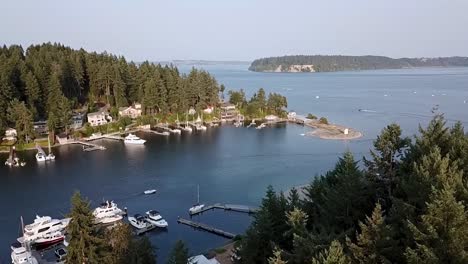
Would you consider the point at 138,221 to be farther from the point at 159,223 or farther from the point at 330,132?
the point at 330,132

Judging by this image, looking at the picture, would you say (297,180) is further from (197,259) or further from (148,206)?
(197,259)

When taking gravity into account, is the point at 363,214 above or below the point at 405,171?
below

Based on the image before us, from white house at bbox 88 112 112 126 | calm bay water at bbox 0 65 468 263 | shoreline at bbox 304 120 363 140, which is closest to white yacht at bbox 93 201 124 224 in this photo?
calm bay water at bbox 0 65 468 263

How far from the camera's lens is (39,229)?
47.4ft

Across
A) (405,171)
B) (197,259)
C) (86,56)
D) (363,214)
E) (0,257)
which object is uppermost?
(86,56)

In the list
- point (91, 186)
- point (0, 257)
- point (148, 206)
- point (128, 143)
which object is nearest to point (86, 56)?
point (128, 143)

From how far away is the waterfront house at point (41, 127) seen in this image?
1185 inches

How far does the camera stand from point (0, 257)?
1359cm

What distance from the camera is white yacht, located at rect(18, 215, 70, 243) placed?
1426cm

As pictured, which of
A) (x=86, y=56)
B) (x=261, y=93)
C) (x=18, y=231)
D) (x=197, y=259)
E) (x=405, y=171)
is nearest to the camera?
(x=405, y=171)

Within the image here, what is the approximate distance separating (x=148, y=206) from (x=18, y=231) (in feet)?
16.6

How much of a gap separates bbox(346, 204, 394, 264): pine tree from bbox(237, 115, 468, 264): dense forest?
0.05 ft

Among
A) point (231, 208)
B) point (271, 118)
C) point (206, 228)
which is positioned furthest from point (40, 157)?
point (271, 118)

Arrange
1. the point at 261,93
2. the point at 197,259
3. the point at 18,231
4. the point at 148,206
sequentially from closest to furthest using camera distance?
the point at 197,259 < the point at 18,231 < the point at 148,206 < the point at 261,93
